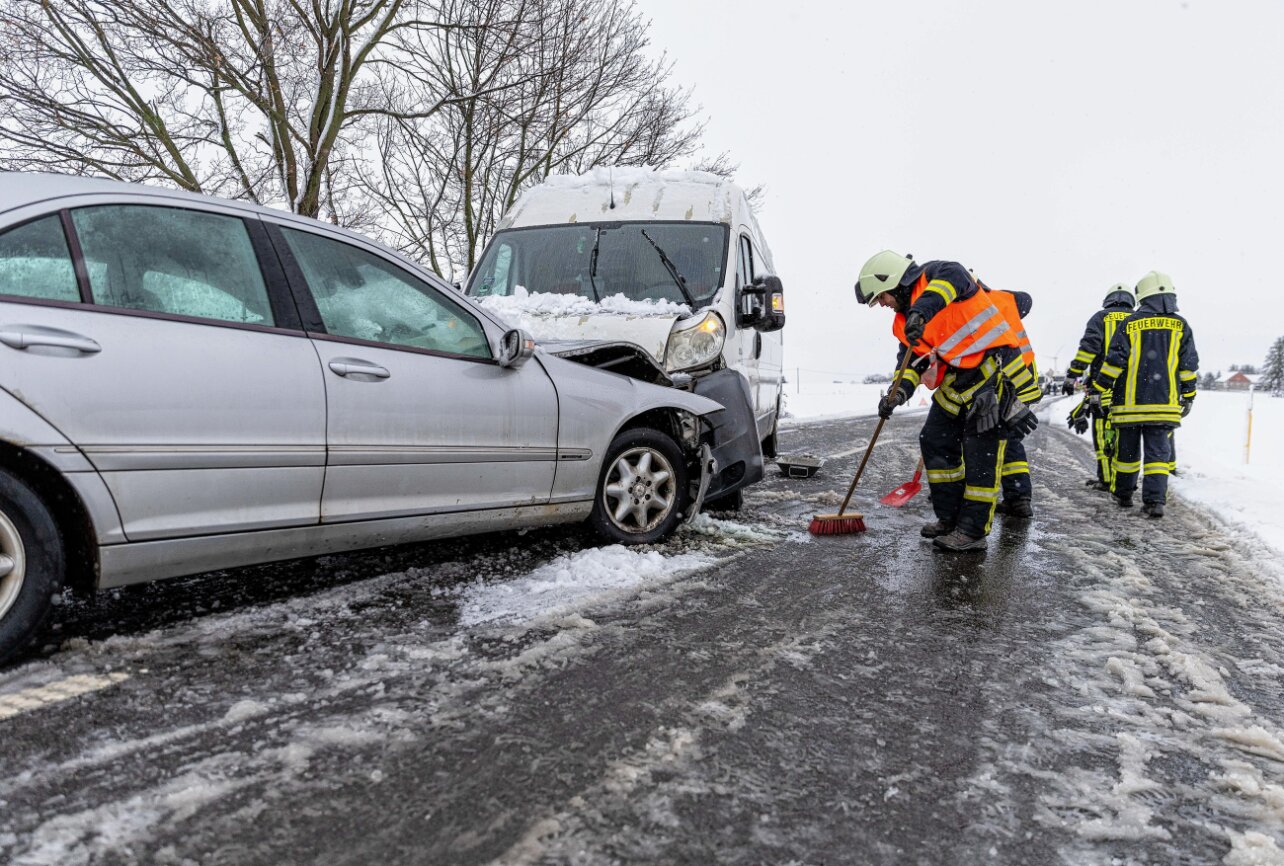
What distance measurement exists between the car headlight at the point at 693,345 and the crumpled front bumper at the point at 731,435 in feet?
0.60

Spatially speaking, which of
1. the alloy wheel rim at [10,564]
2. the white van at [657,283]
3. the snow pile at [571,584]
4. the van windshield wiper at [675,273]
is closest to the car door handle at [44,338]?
the alloy wheel rim at [10,564]

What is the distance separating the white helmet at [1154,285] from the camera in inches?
255

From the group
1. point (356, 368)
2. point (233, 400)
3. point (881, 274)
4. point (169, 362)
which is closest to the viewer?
point (169, 362)

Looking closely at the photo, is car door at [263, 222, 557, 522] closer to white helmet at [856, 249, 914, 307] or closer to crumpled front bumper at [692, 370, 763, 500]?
crumpled front bumper at [692, 370, 763, 500]

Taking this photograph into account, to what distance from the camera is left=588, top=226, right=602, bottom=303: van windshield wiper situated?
5880 mm

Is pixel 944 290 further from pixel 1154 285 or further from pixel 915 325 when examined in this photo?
pixel 1154 285

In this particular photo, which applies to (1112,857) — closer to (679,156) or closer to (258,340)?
(258,340)

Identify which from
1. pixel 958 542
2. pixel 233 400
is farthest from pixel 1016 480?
pixel 233 400

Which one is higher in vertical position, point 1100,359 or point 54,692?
point 1100,359

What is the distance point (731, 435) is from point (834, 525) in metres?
0.85

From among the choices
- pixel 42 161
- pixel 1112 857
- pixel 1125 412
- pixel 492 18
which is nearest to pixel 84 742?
pixel 1112 857

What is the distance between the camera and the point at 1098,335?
7891 mm

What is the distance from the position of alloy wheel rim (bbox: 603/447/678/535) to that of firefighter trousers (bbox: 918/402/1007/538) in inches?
67.2

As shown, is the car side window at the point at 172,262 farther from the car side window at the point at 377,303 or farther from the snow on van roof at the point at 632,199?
the snow on van roof at the point at 632,199
